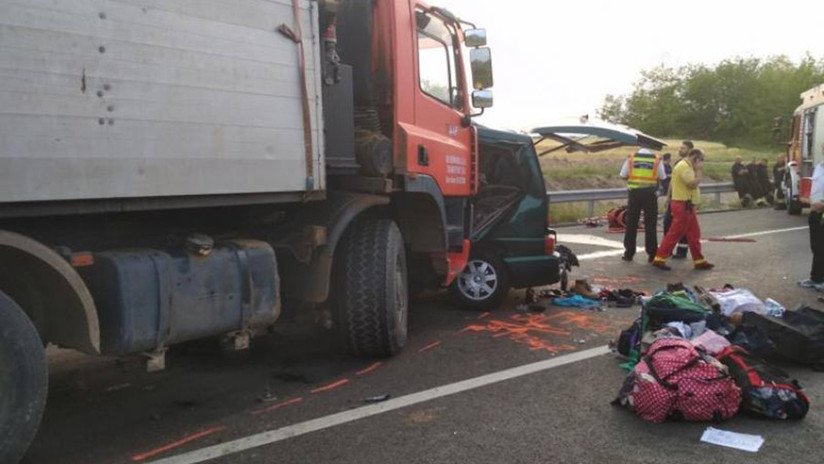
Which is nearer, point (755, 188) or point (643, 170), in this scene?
point (643, 170)

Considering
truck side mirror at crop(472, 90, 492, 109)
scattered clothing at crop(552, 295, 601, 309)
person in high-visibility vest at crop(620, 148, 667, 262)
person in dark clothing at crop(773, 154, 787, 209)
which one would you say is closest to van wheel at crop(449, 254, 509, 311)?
scattered clothing at crop(552, 295, 601, 309)

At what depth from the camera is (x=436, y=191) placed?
224 inches

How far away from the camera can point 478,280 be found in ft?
22.7

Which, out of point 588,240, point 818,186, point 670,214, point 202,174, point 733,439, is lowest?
point 733,439

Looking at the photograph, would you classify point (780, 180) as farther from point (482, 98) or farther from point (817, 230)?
point (482, 98)

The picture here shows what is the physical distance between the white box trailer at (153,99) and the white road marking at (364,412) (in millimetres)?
1294

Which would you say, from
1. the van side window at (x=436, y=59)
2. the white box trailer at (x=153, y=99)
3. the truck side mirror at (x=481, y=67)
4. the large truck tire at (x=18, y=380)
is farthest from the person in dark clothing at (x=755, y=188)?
the large truck tire at (x=18, y=380)

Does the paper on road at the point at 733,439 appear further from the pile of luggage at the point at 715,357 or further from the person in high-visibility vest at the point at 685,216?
the person in high-visibility vest at the point at 685,216

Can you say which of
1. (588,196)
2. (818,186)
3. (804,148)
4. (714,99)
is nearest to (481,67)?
(818,186)

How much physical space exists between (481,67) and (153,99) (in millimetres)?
3606

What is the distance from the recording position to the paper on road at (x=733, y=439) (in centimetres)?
361

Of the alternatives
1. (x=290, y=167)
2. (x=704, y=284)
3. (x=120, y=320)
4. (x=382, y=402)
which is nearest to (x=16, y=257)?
(x=120, y=320)

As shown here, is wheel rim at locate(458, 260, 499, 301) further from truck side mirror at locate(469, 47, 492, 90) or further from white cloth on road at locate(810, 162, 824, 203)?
white cloth on road at locate(810, 162, 824, 203)

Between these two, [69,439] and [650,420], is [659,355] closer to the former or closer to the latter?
[650,420]
